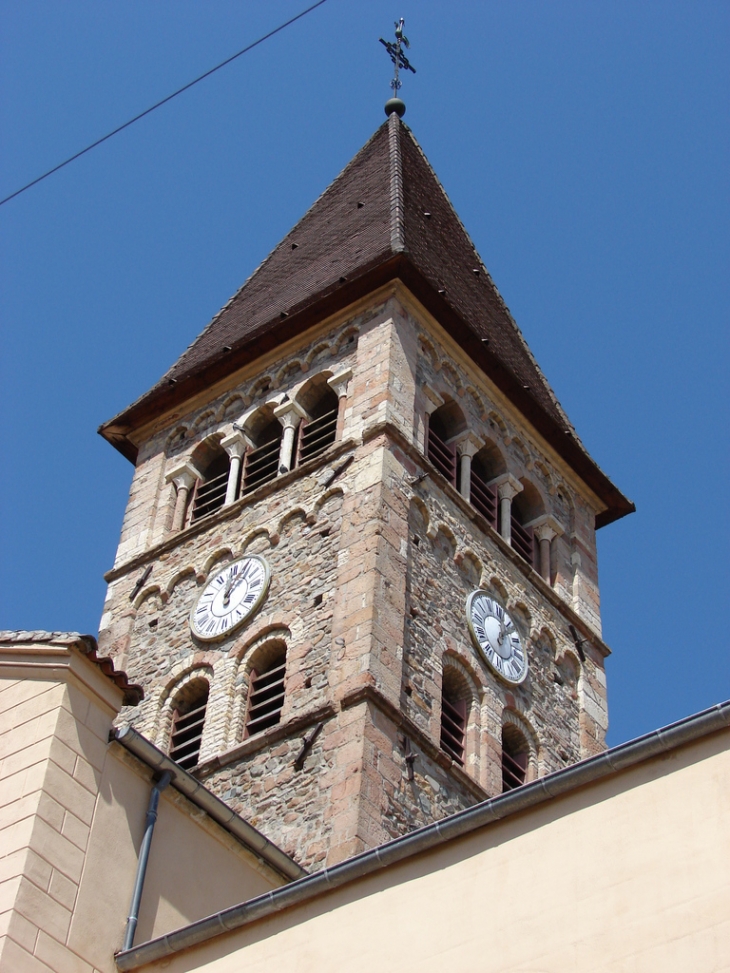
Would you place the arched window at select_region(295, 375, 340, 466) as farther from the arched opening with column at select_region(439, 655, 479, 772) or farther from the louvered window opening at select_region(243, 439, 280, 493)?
the arched opening with column at select_region(439, 655, 479, 772)

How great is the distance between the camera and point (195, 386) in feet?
82.2

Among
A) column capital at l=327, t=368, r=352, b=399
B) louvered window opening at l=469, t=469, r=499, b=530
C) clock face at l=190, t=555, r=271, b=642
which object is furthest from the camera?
louvered window opening at l=469, t=469, r=499, b=530

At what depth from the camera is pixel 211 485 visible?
2378 cm

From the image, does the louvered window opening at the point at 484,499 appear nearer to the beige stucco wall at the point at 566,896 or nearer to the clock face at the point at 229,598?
the clock face at the point at 229,598

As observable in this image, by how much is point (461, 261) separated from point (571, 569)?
6.16m

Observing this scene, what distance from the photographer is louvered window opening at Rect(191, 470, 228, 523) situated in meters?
23.3

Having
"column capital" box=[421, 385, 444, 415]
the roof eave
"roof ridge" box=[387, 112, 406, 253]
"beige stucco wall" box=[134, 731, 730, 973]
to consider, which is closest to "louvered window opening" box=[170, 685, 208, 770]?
"column capital" box=[421, 385, 444, 415]

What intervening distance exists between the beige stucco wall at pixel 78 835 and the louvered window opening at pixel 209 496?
1106cm

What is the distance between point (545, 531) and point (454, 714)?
5263 millimetres

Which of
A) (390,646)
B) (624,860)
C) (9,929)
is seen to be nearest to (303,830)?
(390,646)

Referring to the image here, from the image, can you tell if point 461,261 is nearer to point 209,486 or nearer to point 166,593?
point 209,486

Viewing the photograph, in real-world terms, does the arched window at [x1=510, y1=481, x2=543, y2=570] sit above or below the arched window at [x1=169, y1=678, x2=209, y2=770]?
above

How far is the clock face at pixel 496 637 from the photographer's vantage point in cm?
2059

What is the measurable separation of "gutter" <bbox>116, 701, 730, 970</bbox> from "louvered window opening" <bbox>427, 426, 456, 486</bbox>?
489 inches
